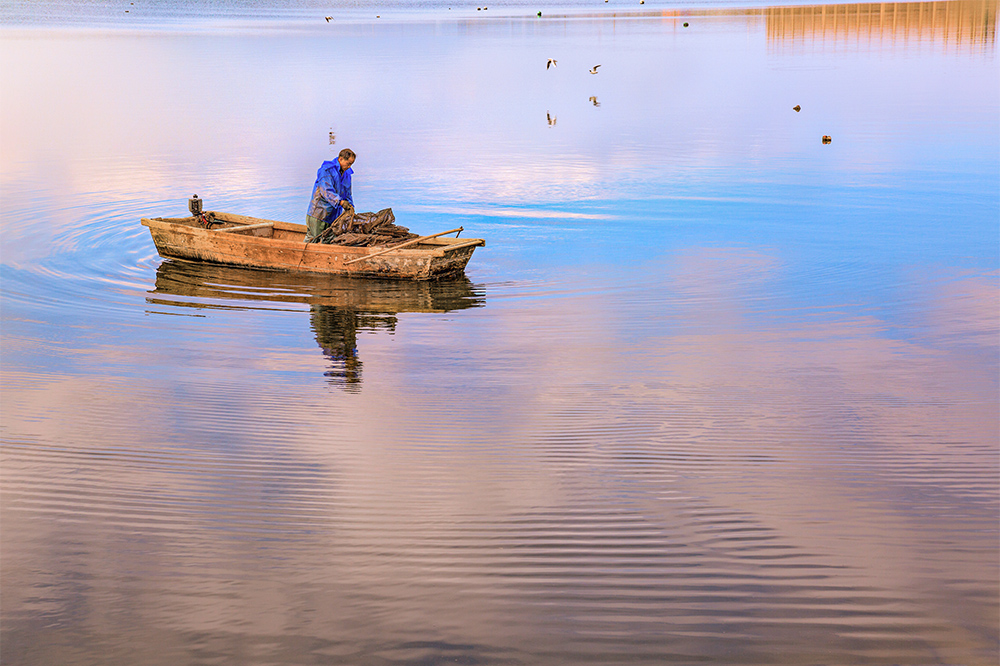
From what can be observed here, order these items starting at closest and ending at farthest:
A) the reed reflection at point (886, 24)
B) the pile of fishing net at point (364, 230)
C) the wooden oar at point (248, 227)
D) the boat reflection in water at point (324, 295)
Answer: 1. the boat reflection in water at point (324, 295)
2. the pile of fishing net at point (364, 230)
3. the wooden oar at point (248, 227)
4. the reed reflection at point (886, 24)

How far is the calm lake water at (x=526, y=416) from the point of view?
18.8 feet

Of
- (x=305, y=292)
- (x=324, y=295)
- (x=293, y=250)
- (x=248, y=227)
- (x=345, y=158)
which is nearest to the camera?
(x=324, y=295)

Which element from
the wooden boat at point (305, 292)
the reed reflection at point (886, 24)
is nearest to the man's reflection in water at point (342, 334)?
the wooden boat at point (305, 292)

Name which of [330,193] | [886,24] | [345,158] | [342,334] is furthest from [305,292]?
[886,24]

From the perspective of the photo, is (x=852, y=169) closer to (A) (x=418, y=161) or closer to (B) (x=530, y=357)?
(A) (x=418, y=161)

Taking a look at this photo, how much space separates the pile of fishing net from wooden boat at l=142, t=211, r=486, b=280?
29cm

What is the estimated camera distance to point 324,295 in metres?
13.7

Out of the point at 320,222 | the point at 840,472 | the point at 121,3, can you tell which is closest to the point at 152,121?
the point at 320,222

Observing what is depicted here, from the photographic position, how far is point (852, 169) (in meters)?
22.6

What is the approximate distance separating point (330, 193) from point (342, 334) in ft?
11.5

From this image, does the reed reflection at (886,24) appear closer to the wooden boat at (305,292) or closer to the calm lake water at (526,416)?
the calm lake water at (526,416)

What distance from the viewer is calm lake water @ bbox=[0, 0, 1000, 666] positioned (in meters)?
5.73

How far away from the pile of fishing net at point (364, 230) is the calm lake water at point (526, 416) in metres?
0.78

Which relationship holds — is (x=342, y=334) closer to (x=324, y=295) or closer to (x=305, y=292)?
(x=324, y=295)
